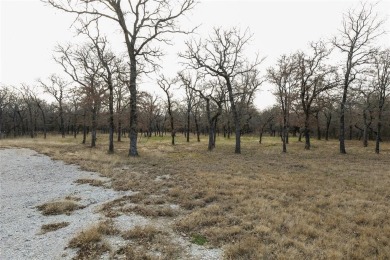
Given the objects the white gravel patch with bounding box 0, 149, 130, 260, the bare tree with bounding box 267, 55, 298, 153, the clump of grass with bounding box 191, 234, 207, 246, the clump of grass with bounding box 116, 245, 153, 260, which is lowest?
the white gravel patch with bounding box 0, 149, 130, 260

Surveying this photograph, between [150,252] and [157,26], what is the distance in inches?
774

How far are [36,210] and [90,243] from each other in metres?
3.78

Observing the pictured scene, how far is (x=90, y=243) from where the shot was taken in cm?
597

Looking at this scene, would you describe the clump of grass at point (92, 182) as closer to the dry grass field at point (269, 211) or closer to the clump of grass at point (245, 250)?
the dry grass field at point (269, 211)

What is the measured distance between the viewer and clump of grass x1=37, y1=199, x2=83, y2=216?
8295 mm

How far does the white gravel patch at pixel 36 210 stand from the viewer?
19.2 feet

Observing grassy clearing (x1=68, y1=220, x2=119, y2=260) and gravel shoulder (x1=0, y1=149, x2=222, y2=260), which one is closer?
grassy clearing (x1=68, y1=220, x2=119, y2=260)

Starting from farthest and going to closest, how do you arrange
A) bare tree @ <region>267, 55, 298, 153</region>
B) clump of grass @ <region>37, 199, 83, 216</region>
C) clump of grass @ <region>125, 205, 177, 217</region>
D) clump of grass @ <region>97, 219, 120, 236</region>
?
bare tree @ <region>267, 55, 298, 153</region>, clump of grass @ <region>37, 199, 83, 216</region>, clump of grass @ <region>125, 205, 177, 217</region>, clump of grass @ <region>97, 219, 120, 236</region>

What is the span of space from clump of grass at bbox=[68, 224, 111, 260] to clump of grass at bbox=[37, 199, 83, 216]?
2214mm

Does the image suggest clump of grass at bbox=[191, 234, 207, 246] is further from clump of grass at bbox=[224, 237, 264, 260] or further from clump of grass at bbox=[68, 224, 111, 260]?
clump of grass at bbox=[68, 224, 111, 260]

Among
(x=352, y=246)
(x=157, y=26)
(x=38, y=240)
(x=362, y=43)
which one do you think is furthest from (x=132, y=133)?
(x=362, y=43)

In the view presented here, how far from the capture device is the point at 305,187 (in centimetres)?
1177

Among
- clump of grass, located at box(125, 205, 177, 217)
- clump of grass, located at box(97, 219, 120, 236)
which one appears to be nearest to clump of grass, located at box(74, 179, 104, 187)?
clump of grass, located at box(125, 205, 177, 217)

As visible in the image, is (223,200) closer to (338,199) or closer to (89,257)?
(338,199)
